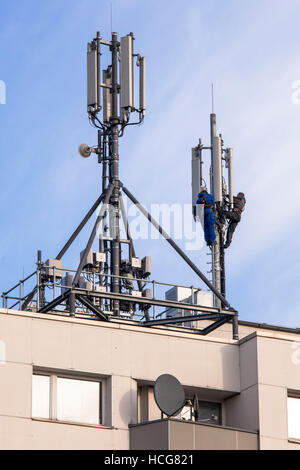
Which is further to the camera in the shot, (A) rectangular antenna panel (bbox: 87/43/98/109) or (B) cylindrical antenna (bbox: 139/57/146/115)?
(B) cylindrical antenna (bbox: 139/57/146/115)

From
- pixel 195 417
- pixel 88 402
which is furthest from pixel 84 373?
pixel 195 417

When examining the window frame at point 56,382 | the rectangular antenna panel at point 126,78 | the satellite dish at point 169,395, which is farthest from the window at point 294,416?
the rectangular antenna panel at point 126,78

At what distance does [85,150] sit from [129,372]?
14.4m

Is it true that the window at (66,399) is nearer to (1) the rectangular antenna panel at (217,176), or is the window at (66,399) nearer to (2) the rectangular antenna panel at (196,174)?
(2) the rectangular antenna panel at (196,174)

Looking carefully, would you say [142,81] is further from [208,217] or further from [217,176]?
[217,176]

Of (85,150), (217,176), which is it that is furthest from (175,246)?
(217,176)

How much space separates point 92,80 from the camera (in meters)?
48.6

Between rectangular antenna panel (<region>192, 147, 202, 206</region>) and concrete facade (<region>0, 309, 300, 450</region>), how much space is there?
24.8 m

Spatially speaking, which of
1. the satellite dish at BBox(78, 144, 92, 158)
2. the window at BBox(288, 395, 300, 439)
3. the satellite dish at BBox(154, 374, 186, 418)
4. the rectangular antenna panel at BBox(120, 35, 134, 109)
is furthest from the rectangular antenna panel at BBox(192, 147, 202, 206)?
the satellite dish at BBox(154, 374, 186, 418)

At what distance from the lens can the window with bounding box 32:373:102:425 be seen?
1399 inches

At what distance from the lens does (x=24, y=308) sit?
45.3 meters

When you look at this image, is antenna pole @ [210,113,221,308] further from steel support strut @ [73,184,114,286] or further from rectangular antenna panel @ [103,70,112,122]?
steel support strut @ [73,184,114,286]

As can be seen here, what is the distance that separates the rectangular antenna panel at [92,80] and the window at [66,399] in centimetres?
1489
